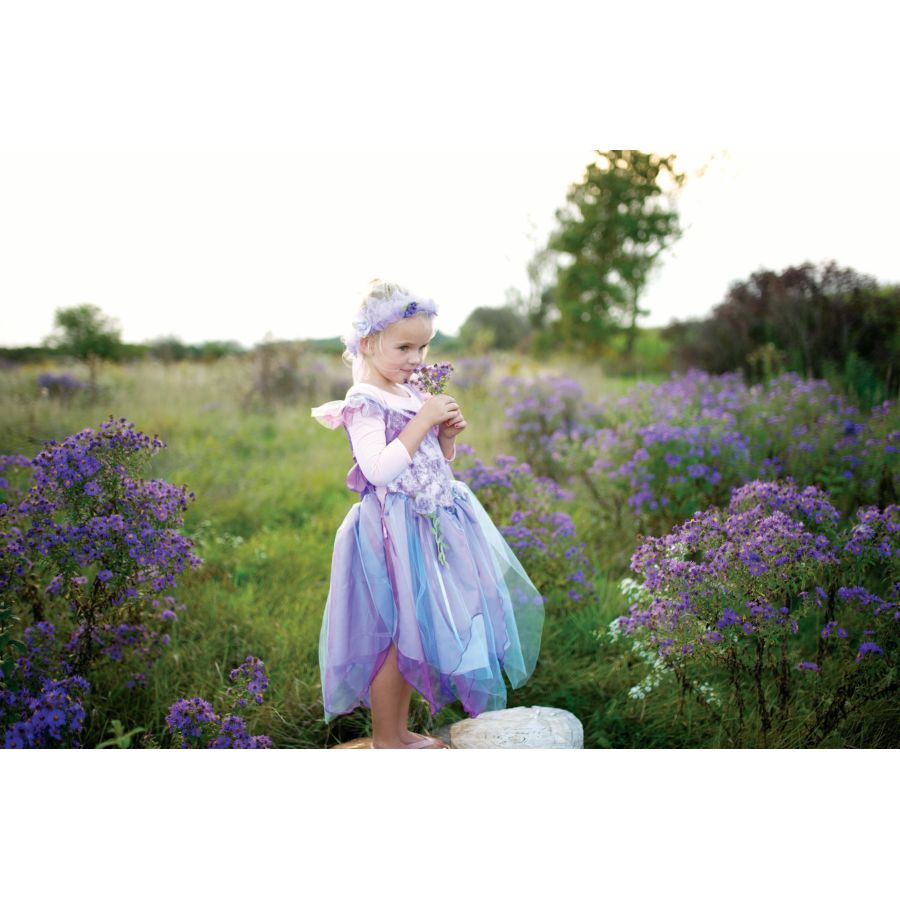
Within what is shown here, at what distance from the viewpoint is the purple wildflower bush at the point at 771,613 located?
2.37m

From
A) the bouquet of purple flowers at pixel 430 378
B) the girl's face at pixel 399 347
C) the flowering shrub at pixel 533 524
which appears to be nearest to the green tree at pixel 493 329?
the flowering shrub at pixel 533 524

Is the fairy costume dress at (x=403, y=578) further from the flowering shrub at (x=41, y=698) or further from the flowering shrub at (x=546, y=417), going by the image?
the flowering shrub at (x=546, y=417)

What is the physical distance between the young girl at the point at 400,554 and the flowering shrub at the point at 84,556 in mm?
629

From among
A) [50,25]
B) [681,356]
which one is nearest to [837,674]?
[50,25]

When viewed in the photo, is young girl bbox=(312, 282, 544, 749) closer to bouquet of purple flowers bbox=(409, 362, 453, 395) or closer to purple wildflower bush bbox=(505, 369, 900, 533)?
bouquet of purple flowers bbox=(409, 362, 453, 395)

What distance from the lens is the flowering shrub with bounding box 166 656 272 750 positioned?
89.0 inches

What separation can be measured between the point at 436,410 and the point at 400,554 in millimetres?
399

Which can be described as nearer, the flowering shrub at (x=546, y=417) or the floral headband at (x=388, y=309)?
the floral headband at (x=388, y=309)

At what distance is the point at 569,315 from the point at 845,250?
1790 millimetres

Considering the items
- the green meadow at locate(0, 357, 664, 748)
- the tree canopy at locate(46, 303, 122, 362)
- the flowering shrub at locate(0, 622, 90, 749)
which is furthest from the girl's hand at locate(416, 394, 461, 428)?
the tree canopy at locate(46, 303, 122, 362)

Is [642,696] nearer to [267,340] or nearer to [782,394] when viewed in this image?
[782,394]

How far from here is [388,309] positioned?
87.2 inches

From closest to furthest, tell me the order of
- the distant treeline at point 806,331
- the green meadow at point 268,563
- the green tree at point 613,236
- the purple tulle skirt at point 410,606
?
the purple tulle skirt at point 410,606, the green meadow at point 268,563, the green tree at point 613,236, the distant treeline at point 806,331

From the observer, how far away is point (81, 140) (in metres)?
2.86
